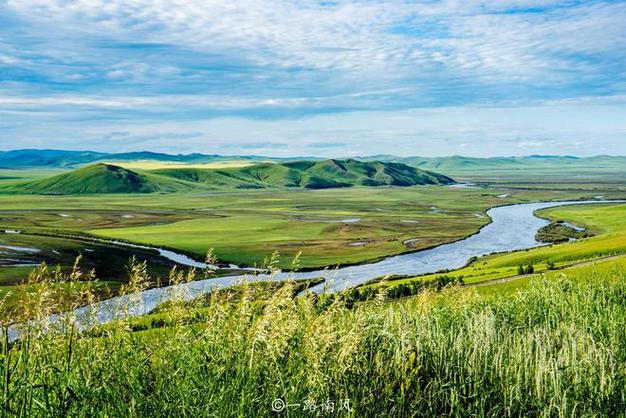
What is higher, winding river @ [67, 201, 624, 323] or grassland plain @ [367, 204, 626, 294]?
grassland plain @ [367, 204, 626, 294]

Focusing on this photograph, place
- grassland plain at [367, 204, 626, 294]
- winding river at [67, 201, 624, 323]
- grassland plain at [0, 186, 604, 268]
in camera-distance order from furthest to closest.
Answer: grassland plain at [0, 186, 604, 268], winding river at [67, 201, 624, 323], grassland plain at [367, 204, 626, 294]

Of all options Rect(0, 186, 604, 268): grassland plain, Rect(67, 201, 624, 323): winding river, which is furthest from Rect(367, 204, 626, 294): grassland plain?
Rect(0, 186, 604, 268): grassland plain

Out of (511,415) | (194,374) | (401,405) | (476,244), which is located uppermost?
(194,374)

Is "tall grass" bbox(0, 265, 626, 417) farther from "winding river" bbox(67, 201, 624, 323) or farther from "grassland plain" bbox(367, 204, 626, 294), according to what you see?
"winding river" bbox(67, 201, 624, 323)

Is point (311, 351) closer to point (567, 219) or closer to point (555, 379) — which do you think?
point (555, 379)

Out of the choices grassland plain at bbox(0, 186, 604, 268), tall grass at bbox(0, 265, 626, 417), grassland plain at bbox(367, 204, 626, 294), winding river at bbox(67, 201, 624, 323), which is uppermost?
tall grass at bbox(0, 265, 626, 417)

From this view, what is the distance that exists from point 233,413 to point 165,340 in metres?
2.71

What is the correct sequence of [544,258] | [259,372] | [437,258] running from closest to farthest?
1. [259,372]
2. [544,258]
3. [437,258]

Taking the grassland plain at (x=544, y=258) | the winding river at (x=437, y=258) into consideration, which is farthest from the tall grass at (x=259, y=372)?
the winding river at (x=437, y=258)

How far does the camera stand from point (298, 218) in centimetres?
19312

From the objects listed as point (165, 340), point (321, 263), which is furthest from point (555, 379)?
point (321, 263)

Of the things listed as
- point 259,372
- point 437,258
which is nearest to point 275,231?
point 437,258

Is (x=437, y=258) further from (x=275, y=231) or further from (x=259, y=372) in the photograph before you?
(x=259, y=372)

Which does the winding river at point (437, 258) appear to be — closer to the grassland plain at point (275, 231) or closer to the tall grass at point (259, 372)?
the grassland plain at point (275, 231)
